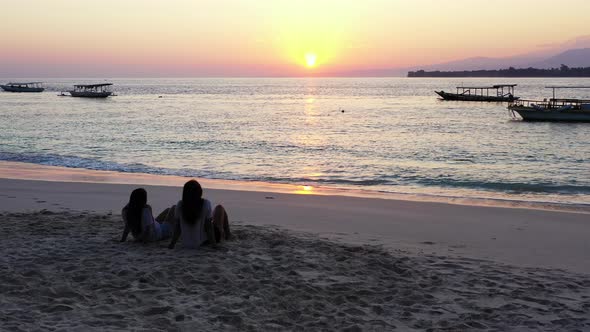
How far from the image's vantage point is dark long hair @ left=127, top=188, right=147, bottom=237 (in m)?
8.03

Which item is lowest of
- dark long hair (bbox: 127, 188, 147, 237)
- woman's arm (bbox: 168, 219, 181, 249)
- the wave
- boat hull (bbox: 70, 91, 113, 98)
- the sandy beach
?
the wave

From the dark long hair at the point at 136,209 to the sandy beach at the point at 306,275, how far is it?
305 mm

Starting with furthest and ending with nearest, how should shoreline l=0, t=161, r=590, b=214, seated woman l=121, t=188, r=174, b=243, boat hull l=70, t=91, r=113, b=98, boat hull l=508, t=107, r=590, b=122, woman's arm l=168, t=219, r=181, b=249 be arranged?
boat hull l=70, t=91, r=113, b=98
boat hull l=508, t=107, r=590, b=122
shoreline l=0, t=161, r=590, b=214
seated woman l=121, t=188, r=174, b=243
woman's arm l=168, t=219, r=181, b=249

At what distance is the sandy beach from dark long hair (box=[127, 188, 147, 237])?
1.00 feet

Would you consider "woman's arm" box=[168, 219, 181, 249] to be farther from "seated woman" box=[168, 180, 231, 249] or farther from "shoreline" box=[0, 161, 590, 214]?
"shoreline" box=[0, 161, 590, 214]

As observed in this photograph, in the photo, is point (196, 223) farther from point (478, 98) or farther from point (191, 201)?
point (478, 98)

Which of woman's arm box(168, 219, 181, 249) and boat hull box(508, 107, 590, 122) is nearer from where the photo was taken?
woman's arm box(168, 219, 181, 249)

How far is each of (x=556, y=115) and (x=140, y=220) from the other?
152 ft

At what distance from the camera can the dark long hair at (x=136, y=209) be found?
26.3 feet

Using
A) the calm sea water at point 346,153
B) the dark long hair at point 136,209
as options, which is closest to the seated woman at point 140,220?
the dark long hair at point 136,209

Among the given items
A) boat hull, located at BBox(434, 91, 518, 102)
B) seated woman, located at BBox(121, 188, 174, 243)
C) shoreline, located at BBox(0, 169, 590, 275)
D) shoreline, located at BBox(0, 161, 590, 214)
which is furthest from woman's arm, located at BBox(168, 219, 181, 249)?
boat hull, located at BBox(434, 91, 518, 102)

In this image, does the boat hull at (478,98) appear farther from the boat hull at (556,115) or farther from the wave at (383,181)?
the wave at (383,181)

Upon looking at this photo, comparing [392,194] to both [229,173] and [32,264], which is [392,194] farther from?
[32,264]

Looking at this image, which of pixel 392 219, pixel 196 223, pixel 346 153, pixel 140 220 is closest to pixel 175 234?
pixel 196 223
